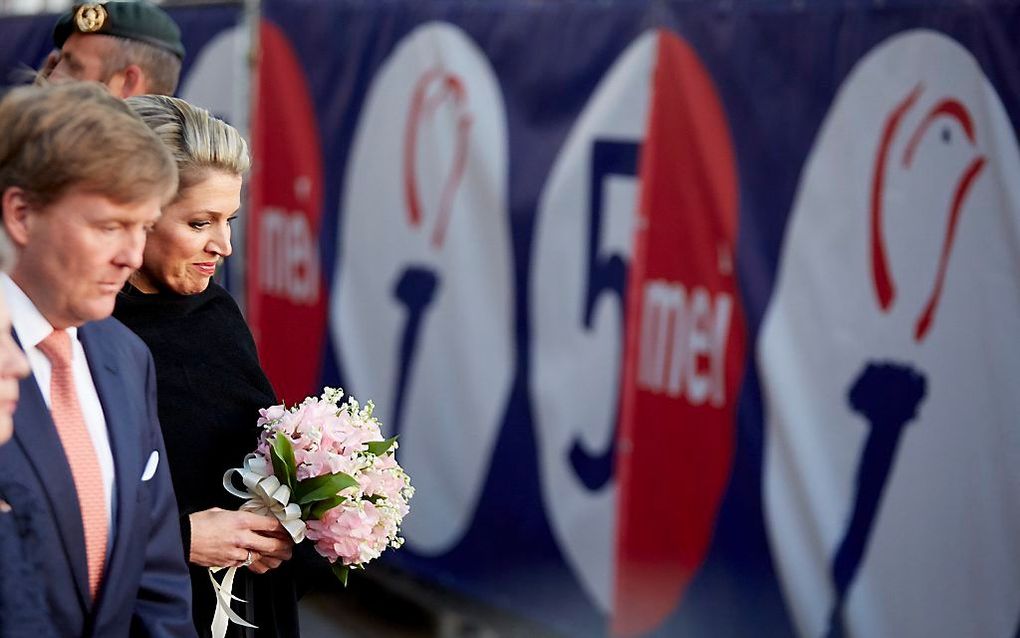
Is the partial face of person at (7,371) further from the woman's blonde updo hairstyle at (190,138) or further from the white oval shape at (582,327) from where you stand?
the white oval shape at (582,327)

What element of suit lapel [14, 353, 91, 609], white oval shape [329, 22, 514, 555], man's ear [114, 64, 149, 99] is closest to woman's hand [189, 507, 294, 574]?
suit lapel [14, 353, 91, 609]

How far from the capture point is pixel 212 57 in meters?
7.33

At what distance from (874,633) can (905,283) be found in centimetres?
97

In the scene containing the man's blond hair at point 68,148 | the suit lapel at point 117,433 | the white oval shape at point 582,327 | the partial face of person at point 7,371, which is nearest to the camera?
the partial face of person at point 7,371

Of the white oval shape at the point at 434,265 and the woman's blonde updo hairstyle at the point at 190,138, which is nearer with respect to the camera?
the woman's blonde updo hairstyle at the point at 190,138

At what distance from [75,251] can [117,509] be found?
36cm

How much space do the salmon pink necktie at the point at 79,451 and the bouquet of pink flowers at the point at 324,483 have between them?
550 millimetres

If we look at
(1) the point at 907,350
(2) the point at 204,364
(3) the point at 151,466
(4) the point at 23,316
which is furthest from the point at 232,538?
(1) the point at 907,350

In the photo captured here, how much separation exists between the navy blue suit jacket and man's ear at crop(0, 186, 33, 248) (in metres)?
0.19

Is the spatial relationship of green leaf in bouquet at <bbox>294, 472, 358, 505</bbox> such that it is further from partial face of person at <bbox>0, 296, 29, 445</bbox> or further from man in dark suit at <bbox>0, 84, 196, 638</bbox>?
partial face of person at <bbox>0, 296, 29, 445</bbox>

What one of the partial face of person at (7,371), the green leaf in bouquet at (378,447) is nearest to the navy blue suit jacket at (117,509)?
the partial face of person at (7,371)

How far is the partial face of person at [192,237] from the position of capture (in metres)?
2.63

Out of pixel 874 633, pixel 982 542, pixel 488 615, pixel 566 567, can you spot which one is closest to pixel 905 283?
pixel 982 542

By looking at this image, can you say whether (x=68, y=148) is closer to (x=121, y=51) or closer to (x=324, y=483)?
(x=324, y=483)
